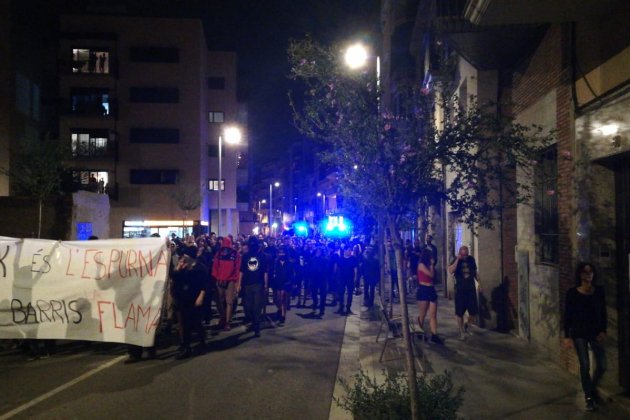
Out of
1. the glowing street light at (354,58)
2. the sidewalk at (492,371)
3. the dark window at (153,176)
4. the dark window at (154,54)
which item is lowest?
the sidewalk at (492,371)

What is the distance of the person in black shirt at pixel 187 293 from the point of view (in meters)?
9.66

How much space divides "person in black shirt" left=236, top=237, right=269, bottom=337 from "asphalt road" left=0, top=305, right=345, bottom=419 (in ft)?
2.26

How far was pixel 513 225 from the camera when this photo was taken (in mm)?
11930

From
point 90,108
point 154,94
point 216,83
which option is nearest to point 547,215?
point 154,94

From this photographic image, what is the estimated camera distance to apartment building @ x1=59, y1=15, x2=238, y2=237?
43.7 metres

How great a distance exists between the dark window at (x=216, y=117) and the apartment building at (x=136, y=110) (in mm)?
4790

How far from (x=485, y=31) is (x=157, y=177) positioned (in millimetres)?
37609

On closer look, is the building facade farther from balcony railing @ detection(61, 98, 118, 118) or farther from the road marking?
balcony railing @ detection(61, 98, 118, 118)

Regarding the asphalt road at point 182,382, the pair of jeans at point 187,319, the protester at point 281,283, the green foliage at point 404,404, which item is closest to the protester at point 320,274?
the protester at point 281,283

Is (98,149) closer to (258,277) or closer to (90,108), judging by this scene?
(90,108)

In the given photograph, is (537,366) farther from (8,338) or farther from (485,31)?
(8,338)

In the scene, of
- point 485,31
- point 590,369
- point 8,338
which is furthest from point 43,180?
point 590,369

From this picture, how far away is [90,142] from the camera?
43812 mm

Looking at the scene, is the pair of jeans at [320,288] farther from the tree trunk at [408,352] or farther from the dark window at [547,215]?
the tree trunk at [408,352]
